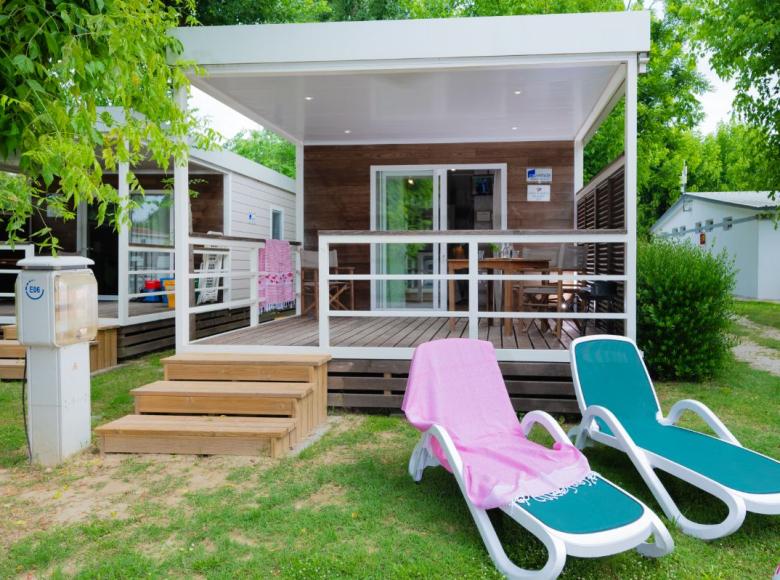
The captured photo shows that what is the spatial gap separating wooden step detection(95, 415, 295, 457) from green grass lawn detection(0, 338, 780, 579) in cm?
10

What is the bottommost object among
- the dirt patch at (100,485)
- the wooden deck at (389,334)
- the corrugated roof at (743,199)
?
the dirt patch at (100,485)

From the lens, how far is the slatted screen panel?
5.43 meters

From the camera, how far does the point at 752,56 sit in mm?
10062

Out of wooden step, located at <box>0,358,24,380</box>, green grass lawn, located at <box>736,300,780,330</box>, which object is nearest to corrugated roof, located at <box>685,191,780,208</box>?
green grass lawn, located at <box>736,300,780,330</box>

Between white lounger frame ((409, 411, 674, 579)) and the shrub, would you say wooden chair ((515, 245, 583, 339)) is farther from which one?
white lounger frame ((409, 411, 674, 579))

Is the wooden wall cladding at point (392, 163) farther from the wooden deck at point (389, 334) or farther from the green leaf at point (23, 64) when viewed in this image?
the green leaf at point (23, 64)

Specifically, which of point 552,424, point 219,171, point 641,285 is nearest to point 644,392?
point 552,424

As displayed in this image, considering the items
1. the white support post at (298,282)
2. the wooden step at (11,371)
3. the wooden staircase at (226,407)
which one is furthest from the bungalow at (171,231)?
the wooden staircase at (226,407)

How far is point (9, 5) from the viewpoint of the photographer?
142 inches

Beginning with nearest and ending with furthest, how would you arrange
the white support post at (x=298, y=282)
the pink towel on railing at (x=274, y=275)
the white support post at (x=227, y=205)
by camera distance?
the pink towel on railing at (x=274, y=275)
the white support post at (x=298, y=282)
the white support post at (x=227, y=205)

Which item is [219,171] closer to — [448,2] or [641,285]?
[641,285]

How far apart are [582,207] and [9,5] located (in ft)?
19.6

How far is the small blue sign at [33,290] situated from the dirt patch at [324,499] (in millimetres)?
1991

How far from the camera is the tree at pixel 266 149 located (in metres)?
32.6
